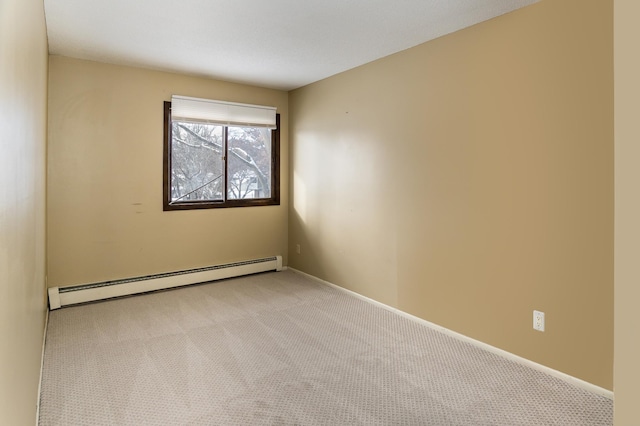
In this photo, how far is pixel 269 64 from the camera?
3893 millimetres

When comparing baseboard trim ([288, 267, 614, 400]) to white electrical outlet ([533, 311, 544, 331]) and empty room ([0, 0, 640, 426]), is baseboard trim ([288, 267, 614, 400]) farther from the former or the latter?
white electrical outlet ([533, 311, 544, 331])

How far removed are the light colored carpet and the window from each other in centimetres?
143

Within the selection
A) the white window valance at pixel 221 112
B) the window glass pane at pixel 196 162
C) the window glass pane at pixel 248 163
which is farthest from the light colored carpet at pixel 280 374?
the white window valance at pixel 221 112

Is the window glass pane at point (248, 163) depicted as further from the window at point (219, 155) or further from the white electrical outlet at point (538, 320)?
the white electrical outlet at point (538, 320)

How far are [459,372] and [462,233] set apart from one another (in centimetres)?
103

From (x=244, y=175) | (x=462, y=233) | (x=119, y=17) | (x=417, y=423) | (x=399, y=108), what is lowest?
(x=417, y=423)

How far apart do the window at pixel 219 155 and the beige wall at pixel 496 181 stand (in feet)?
4.00

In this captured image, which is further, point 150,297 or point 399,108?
point 150,297

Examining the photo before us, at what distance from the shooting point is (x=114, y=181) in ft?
13.0

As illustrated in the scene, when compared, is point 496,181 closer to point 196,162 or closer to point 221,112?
point 221,112

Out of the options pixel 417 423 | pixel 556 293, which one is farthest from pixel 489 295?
pixel 417 423

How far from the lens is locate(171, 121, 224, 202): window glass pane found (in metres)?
4.38

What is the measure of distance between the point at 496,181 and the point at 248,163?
3077mm

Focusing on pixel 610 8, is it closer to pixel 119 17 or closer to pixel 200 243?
A: pixel 119 17
